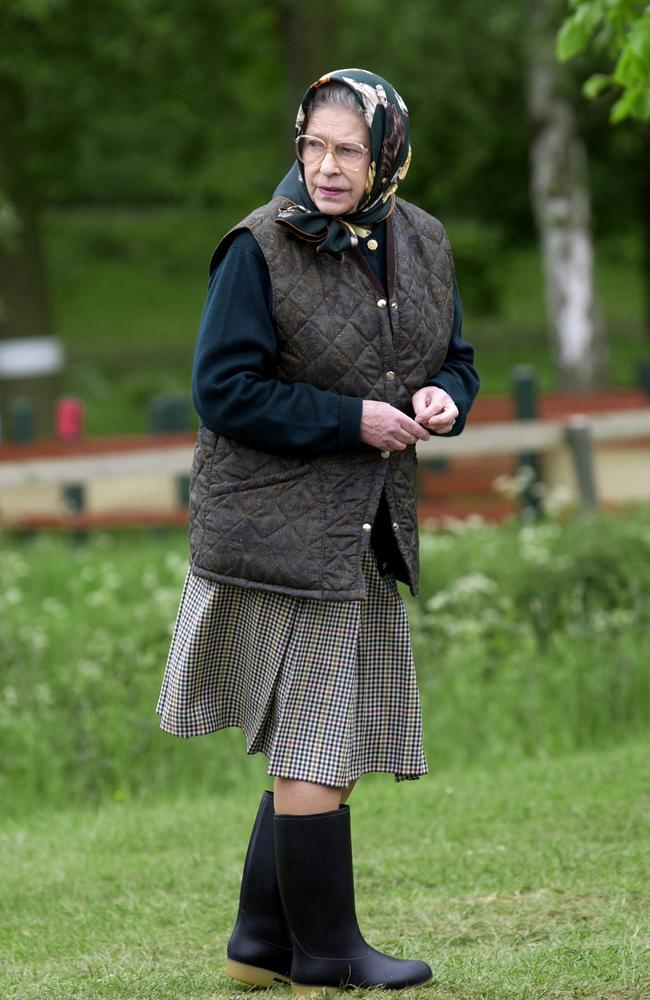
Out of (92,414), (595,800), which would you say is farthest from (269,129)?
(595,800)

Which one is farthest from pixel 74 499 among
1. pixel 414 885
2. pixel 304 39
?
pixel 414 885

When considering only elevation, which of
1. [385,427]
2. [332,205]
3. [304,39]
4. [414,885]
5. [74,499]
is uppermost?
[304,39]

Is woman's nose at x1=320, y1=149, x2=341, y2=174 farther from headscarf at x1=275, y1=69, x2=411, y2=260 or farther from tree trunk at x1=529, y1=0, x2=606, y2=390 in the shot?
tree trunk at x1=529, y1=0, x2=606, y2=390

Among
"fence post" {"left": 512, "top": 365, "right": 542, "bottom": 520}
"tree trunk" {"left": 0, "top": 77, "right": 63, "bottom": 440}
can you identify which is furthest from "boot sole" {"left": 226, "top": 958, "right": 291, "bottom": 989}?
"tree trunk" {"left": 0, "top": 77, "right": 63, "bottom": 440}

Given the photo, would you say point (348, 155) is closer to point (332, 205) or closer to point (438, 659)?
point (332, 205)

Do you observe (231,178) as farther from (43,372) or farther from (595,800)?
(595,800)

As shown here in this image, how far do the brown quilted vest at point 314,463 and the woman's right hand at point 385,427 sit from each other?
0.08 metres

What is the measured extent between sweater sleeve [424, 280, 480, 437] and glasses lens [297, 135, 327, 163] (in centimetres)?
44

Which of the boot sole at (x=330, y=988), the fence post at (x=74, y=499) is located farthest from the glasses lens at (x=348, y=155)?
the fence post at (x=74, y=499)

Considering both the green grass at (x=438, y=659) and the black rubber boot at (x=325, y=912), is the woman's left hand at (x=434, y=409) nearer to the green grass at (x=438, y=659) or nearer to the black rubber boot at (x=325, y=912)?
the black rubber boot at (x=325, y=912)

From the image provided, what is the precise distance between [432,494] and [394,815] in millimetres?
7885

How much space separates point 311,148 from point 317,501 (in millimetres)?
717

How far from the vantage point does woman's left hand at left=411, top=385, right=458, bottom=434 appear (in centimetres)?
340

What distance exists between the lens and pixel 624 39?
5488mm
